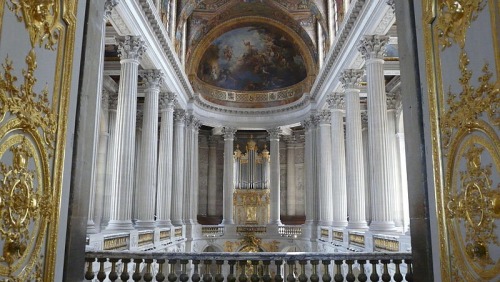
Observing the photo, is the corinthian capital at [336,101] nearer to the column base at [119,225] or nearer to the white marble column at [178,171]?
the white marble column at [178,171]

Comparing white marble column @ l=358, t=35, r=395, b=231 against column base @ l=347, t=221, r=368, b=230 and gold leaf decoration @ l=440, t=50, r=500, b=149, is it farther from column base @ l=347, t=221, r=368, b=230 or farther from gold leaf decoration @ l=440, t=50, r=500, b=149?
gold leaf decoration @ l=440, t=50, r=500, b=149

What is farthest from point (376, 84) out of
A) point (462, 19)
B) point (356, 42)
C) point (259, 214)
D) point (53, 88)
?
point (259, 214)

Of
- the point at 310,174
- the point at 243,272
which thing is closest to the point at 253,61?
the point at 310,174

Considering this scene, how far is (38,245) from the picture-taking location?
459 centimetres

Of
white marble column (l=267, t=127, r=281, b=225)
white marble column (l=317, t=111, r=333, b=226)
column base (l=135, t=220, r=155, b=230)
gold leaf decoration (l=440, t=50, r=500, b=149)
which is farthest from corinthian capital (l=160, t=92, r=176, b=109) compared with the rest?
gold leaf decoration (l=440, t=50, r=500, b=149)

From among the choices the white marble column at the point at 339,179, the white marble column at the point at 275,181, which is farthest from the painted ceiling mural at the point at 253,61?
the white marble column at the point at 339,179

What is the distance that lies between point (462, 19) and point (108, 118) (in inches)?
864

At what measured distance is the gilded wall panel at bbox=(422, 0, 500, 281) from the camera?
3.97 m

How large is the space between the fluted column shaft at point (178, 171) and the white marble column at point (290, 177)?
1070 centimetres

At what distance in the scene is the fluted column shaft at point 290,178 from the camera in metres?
33.1

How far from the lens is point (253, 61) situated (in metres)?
29.8

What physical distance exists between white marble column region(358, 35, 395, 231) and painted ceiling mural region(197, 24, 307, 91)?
13.3 metres

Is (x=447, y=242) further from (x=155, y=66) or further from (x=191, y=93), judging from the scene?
(x=191, y=93)

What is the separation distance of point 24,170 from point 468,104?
181 inches
